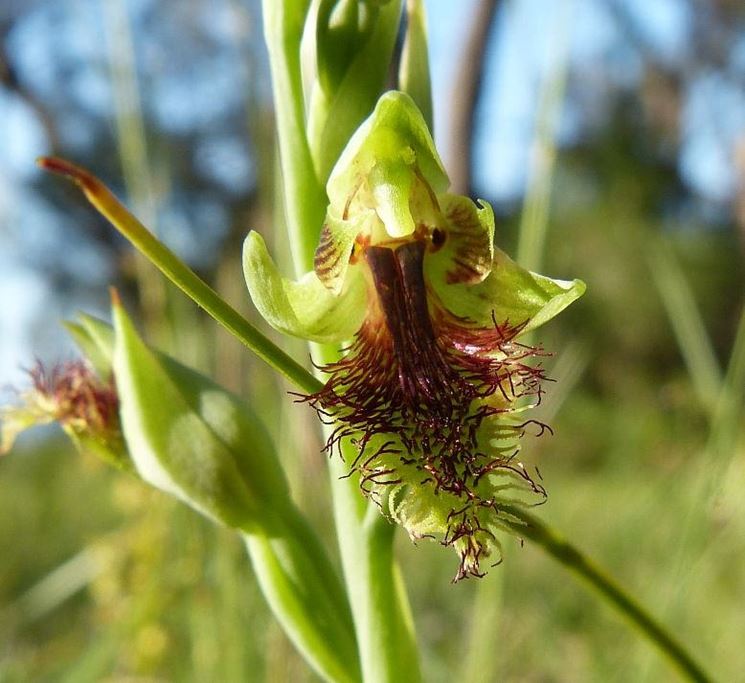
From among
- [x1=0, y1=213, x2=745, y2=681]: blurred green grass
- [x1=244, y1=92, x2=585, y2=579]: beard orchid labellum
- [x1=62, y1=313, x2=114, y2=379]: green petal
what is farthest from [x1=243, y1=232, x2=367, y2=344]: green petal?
[x1=0, y1=213, x2=745, y2=681]: blurred green grass

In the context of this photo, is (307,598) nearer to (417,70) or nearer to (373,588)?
(373,588)

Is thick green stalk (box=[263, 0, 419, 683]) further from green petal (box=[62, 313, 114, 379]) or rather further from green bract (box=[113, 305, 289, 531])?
green petal (box=[62, 313, 114, 379])

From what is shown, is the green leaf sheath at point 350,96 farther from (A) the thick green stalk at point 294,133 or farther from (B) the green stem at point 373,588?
(B) the green stem at point 373,588

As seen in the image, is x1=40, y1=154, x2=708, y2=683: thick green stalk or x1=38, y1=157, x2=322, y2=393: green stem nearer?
x1=38, y1=157, x2=322, y2=393: green stem

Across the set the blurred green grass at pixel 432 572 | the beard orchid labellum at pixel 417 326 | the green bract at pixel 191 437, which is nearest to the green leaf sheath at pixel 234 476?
the green bract at pixel 191 437

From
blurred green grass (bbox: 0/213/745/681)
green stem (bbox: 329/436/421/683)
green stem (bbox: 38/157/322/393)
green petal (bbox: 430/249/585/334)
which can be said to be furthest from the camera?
blurred green grass (bbox: 0/213/745/681)

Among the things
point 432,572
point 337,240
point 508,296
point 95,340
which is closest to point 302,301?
point 337,240

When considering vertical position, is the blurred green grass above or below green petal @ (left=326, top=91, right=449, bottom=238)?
below

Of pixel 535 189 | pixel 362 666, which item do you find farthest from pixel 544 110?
pixel 362 666

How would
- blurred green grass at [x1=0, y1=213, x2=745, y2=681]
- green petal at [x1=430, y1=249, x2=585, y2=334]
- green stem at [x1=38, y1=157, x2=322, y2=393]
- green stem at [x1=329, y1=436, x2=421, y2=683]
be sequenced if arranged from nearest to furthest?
1. green stem at [x1=38, y1=157, x2=322, y2=393]
2. green petal at [x1=430, y1=249, x2=585, y2=334]
3. green stem at [x1=329, y1=436, x2=421, y2=683]
4. blurred green grass at [x1=0, y1=213, x2=745, y2=681]
